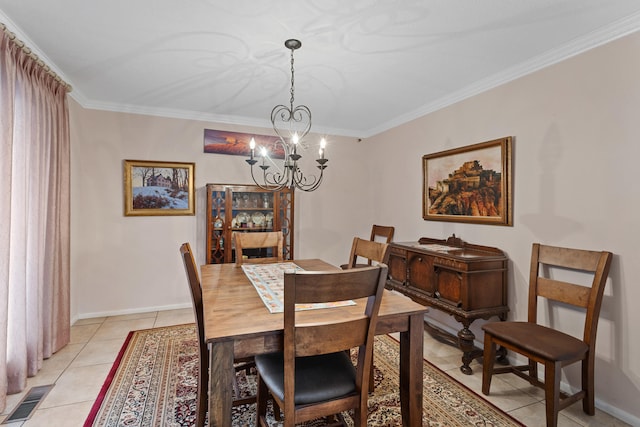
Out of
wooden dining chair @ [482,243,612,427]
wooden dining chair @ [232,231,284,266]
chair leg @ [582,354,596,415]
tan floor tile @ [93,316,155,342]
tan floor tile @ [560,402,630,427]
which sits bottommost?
tan floor tile @ [560,402,630,427]

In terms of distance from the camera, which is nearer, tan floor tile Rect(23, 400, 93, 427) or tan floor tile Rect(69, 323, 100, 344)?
tan floor tile Rect(23, 400, 93, 427)

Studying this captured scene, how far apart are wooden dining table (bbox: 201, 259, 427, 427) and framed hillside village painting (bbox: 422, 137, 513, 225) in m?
1.56

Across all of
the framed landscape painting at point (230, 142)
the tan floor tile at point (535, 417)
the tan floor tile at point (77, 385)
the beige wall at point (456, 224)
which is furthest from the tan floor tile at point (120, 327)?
the tan floor tile at point (535, 417)

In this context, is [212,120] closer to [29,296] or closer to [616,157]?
[29,296]

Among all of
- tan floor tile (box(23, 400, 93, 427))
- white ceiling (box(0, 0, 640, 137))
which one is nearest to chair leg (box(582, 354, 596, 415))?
white ceiling (box(0, 0, 640, 137))

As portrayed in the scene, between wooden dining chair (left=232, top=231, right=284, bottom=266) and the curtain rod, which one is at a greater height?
the curtain rod

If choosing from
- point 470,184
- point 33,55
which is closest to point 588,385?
point 470,184

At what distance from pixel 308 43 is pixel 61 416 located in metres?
2.91

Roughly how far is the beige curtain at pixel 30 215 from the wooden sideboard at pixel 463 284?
309cm

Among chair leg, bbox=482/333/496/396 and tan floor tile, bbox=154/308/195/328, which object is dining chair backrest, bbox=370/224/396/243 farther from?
tan floor tile, bbox=154/308/195/328

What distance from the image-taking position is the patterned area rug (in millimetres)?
1887

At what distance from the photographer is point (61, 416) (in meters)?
1.89

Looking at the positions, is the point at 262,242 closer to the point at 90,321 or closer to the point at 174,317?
the point at 174,317

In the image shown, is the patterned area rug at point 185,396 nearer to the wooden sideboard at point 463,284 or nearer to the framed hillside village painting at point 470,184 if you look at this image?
the wooden sideboard at point 463,284
